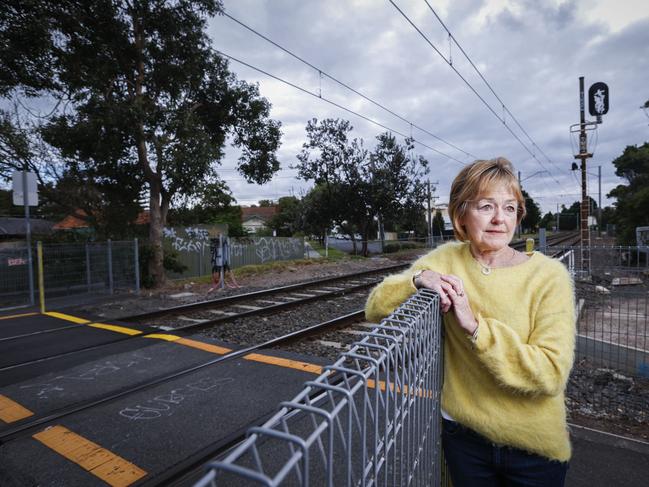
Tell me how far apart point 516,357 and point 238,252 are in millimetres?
18846

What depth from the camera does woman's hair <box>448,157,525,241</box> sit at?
4.66ft

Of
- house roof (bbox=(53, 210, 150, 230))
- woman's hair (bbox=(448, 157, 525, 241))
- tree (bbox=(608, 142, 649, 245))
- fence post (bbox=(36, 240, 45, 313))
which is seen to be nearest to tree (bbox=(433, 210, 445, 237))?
tree (bbox=(608, 142, 649, 245))

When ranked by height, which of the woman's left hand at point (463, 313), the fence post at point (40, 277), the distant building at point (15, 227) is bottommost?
the fence post at point (40, 277)

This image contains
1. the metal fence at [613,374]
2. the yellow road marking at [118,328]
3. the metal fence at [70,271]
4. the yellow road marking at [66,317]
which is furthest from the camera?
the metal fence at [70,271]

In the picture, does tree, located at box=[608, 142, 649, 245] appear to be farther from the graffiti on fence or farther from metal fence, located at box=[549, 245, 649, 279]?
the graffiti on fence

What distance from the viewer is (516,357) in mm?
1212

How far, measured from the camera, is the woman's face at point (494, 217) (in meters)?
1.42

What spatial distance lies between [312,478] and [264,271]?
15.3 metres

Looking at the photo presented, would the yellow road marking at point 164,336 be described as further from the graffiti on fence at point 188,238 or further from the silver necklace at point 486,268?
the graffiti on fence at point 188,238

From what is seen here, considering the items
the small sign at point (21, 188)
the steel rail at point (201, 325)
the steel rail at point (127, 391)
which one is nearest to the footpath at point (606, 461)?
the steel rail at point (127, 391)

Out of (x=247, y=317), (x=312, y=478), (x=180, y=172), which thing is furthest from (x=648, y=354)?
(x=180, y=172)

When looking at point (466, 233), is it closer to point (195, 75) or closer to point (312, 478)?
point (312, 478)

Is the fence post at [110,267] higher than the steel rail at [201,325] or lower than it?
higher

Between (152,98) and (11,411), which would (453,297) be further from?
(152,98)
